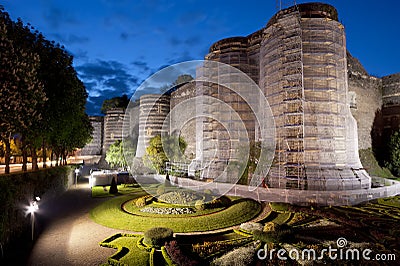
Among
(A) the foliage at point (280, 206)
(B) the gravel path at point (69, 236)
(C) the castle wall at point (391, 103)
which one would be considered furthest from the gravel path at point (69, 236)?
(C) the castle wall at point (391, 103)

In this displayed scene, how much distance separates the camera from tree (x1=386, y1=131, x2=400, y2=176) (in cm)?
2991

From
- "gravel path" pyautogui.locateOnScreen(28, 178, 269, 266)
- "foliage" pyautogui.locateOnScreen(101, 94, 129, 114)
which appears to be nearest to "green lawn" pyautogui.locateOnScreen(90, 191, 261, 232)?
"gravel path" pyautogui.locateOnScreen(28, 178, 269, 266)

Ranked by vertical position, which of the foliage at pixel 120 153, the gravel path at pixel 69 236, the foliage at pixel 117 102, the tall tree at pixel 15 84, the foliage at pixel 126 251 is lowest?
the gravel path at pixel 69 236

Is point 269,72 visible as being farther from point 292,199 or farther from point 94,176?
point 94,176

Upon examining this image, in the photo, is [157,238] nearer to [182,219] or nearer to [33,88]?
[182,219]

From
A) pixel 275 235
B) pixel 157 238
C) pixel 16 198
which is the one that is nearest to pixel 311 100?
pixel 275 235

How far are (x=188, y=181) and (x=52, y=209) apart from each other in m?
12.4

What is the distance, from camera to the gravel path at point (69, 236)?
10766 millimetres

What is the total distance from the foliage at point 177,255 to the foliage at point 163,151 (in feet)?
81.9

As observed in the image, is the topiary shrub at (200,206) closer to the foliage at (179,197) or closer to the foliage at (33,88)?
the foliage at (179,197)

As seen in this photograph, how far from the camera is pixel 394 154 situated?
98.8 ft

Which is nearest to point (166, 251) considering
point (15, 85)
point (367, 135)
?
point (15, 85)

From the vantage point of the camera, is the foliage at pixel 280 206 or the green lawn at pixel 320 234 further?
the foliage at pixel 280 206

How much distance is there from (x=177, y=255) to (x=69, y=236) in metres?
6.91
